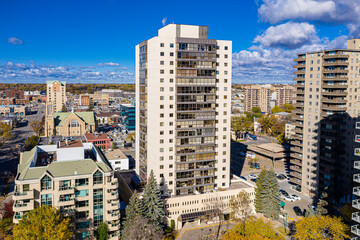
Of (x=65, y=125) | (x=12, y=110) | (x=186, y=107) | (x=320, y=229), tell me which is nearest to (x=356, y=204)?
(x=320, y=229)

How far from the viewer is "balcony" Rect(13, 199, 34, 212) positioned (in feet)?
112

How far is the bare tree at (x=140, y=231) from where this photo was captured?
113 ft

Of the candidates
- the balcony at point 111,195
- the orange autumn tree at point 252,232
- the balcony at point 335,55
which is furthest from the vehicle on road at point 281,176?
the balcony at point 111,195

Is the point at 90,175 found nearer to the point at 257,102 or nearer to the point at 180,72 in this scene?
the point at 180,72

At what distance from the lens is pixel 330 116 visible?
2003 inches

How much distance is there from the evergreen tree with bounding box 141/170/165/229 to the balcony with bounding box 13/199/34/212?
14544 millimetres

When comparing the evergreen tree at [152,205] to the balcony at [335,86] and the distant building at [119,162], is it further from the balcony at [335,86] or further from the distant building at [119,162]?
the balcony at [335,86]

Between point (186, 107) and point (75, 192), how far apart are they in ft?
70.0

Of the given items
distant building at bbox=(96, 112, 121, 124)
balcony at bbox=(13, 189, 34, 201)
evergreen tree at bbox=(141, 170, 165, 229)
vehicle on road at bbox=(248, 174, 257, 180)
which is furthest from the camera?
distant building at bbox=(96, 112, 121, 124)

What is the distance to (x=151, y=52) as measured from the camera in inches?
1790

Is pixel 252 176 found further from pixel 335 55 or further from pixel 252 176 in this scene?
pixel 335 55

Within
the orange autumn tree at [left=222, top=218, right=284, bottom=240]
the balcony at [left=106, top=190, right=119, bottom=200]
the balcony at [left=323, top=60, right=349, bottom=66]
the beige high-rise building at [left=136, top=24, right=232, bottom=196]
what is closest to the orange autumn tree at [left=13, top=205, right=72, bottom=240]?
the balcony at [left=106, top=190, right=119, bottom=200]

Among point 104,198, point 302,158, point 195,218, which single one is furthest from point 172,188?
point 302,158

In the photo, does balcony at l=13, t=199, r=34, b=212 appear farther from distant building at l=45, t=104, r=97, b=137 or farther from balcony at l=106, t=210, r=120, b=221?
distant building at l=45, t=104, r=97, b=137
